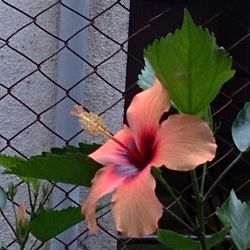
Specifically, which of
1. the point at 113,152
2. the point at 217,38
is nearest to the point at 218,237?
the point at 113,152

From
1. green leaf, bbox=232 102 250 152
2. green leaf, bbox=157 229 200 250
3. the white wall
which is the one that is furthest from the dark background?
green leaf, bbox=157 229 200 250

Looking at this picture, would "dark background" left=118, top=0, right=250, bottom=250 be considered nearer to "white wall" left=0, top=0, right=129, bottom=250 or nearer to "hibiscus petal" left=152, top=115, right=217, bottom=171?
"white wall" left=0, top=0, right=129, bottom=250

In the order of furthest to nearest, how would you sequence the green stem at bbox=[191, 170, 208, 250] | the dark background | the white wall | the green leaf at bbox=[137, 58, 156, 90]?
1. the dark background
2. the white wall
3. the green leaf at bbox=[137, 58, 156, 90]
4. the green stem at bbox=[191, 170, 208, 250]

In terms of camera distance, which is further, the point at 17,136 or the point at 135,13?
the point at 135,13

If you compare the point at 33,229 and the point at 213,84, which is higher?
the point at 213,84

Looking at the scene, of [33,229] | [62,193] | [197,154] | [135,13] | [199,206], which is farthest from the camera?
[135,13]

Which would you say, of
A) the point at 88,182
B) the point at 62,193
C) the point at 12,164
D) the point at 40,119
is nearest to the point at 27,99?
the point at 40,119

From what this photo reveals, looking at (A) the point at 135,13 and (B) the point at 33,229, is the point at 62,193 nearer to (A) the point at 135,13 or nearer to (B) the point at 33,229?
(A) the point at 135,13
